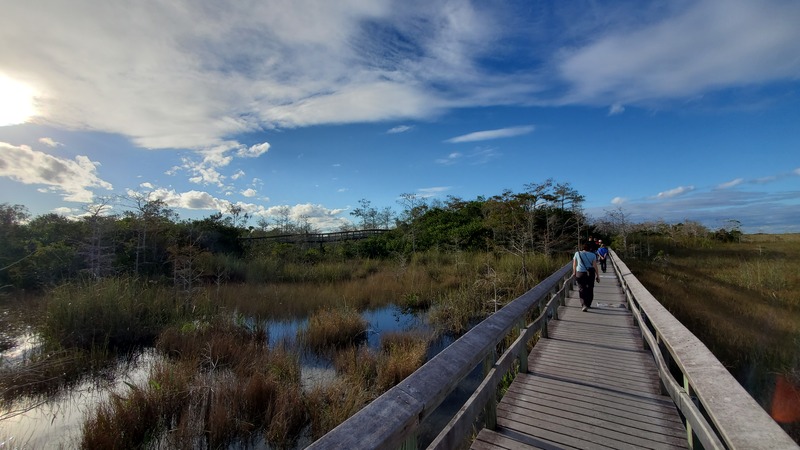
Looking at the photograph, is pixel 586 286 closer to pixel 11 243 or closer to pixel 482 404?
pixel 482 404

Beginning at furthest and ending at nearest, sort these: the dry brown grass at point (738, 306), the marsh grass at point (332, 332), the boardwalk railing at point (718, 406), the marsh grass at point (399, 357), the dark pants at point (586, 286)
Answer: the marsh grass at point (332, 332), the dark pants at point (586, 286), the dry brown grass at point (738, 306), the marsh grass at point (399, 357), the boardwalk railing at point (718, 406)

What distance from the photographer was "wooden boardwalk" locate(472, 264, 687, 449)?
10.6ft

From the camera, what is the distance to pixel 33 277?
14.7 metres

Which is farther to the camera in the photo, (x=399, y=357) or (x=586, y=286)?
(x=586, y=286)

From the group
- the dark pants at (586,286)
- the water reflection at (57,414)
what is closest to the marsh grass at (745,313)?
the dark pants at (586,286)

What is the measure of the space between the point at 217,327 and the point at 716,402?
31.0 feet

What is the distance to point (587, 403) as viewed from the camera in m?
3.97

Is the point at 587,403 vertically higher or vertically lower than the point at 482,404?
lower

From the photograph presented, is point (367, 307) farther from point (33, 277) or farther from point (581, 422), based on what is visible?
point (33, 277)

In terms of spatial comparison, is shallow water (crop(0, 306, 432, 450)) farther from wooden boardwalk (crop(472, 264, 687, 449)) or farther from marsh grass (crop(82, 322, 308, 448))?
wooden boardwalk (crop(472, 264, 687, 449))

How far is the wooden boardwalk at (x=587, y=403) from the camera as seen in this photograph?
3.24 m

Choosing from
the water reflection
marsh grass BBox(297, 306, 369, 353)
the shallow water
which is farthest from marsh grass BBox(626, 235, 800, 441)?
the water reflection

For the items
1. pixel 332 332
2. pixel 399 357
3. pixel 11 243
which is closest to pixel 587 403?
pixel 399 357

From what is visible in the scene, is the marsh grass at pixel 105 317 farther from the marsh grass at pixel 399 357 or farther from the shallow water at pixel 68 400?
the marsh grass at pixel 399 357
